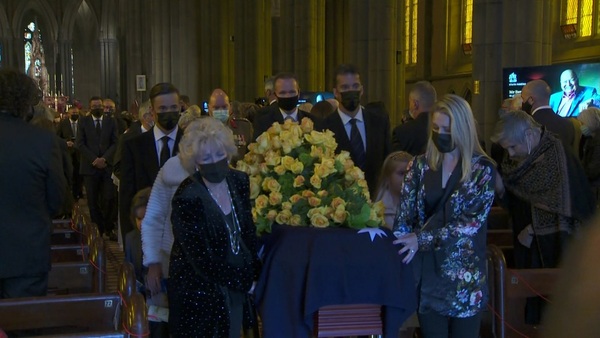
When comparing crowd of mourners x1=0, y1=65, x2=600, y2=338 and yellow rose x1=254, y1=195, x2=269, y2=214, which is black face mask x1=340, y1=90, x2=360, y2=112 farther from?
yellow rose x1=254, y1=195, x2=269, y2=214

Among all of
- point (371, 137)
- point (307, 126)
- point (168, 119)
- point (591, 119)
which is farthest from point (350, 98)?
point (591, 119)

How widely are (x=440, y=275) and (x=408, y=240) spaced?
257 mm

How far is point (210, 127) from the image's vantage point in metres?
3.55

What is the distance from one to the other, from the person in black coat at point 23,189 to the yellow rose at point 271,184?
1.35 metres

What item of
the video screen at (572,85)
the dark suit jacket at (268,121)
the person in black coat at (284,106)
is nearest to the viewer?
the dark suit jacket at (268,121)

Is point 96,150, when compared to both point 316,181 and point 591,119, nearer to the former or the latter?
point 591,119

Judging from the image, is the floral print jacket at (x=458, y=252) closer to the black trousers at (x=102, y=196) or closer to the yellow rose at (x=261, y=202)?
the yellow rose at (x=261, y=202)

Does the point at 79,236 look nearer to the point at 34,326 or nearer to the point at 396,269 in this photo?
the point at 34,326

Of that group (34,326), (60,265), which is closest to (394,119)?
(60,265)

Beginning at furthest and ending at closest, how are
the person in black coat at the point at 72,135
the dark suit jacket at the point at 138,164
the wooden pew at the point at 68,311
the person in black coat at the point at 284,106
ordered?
1. the person in black coat at the point at 72,135
2. the person in black coat at the point at 284,106
3. the dark suit jacket at the point at 138,164
4. the wooden pew at the point at 68,311

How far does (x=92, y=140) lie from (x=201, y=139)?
7966 millimetres

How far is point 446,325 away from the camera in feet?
11.9

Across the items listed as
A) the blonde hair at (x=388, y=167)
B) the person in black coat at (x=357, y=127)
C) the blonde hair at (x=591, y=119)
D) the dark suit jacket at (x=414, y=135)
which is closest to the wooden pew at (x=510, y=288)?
the blonde hair at (x=388, y=167)

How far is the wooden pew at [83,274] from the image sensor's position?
4637mm
